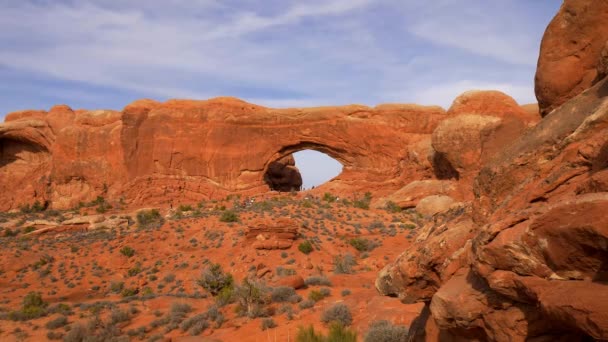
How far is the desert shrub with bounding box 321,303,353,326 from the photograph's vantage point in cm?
904

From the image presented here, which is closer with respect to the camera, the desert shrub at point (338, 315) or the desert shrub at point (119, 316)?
the desert shrub at point (338, 315)

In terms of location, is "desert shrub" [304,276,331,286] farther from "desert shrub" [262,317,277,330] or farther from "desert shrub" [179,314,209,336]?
"desert shrub" [262,317,277,330]

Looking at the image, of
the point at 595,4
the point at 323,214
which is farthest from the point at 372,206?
the point at 595,4

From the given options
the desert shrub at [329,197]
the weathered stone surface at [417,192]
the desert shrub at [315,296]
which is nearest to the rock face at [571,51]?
the desert shrub at [315,296]

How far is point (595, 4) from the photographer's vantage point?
15.8 feet

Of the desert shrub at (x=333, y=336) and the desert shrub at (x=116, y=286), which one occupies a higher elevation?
the desert shrub at (x=333, y=336)

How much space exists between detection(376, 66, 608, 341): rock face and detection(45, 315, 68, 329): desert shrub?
10.9 metres

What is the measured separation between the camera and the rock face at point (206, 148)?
35094 mm

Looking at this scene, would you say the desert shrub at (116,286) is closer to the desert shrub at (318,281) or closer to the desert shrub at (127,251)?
the desert shrub at (127,251)

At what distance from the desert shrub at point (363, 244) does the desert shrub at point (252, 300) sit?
30.6ft

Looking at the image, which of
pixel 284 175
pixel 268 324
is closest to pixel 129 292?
pixel 268 324

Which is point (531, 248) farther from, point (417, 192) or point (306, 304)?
point (417, 192)

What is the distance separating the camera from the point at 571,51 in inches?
201

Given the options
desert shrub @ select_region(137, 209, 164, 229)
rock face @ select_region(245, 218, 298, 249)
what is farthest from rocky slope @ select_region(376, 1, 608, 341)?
desert shrub @ select_region(137, 209, 164, 229)
